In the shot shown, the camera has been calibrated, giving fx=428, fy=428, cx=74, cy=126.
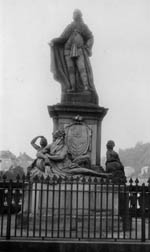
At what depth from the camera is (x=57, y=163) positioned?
1234 centimetres

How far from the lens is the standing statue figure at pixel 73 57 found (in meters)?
13.8

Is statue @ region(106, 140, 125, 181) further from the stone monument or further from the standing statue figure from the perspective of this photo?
the standing statue figure

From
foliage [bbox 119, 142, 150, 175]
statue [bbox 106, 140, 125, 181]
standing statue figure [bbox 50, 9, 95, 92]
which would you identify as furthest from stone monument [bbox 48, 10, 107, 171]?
foliage [bbox 119, 142, 150, 175]

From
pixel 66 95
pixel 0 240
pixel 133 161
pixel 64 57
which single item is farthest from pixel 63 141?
pixel 133 161

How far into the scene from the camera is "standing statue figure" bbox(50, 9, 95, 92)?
542 inches

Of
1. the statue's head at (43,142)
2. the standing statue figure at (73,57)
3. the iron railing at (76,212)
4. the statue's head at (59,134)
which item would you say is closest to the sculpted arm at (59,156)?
the statue's head at (59,134)

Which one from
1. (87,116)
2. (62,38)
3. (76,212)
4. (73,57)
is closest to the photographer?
(76,212)

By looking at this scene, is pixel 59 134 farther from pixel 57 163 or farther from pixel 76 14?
pixel 76 14

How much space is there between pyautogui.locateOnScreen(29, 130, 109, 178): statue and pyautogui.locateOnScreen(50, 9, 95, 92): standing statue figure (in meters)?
2.05

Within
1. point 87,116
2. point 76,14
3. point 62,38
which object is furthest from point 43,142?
point 76,14

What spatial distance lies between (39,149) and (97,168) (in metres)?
1.85

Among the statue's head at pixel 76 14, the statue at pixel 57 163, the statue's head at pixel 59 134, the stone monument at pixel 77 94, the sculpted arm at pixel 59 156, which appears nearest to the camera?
the statue at pixel 57 163

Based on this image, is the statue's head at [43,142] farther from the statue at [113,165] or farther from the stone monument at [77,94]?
the statue at [113,165]

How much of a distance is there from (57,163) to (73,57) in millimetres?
3626
